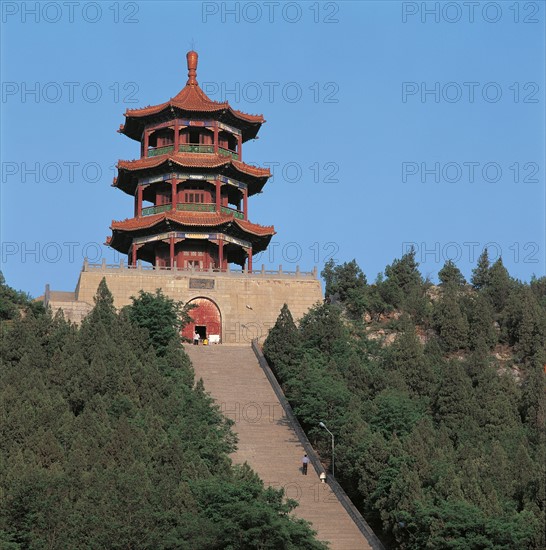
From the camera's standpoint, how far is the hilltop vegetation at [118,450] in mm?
29703

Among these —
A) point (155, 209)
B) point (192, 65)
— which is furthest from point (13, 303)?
point (192, 65)

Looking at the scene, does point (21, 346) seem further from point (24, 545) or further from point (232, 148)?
point (232, 148)

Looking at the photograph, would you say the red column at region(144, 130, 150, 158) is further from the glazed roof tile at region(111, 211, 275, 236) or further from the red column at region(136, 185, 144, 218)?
the glazed roof tile at region(111, 211, 275, 236)

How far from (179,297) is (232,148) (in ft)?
30.7

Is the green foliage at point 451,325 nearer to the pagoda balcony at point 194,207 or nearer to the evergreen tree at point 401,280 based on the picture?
the evergreen tree at point 401,280

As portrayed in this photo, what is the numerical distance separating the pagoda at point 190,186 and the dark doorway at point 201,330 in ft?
8.88

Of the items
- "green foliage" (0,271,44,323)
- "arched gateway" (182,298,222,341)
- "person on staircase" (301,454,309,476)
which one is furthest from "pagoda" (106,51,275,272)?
"person on staircase" (301,454,309,476)

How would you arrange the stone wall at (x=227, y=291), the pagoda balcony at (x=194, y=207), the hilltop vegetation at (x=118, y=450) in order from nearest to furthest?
the hilltop vegetation at (x=118, y=450) < the stone wall at (x=227, y=291) < the pagoda balcony at (x=194, y=207)

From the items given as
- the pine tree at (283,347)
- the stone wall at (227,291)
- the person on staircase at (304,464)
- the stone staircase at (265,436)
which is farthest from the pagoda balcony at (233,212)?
the person on staircase at (304,464)

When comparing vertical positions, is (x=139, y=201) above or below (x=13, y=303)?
above

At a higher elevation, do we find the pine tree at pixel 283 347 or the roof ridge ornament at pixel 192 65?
the roof ridge ornament at pixel 192 65

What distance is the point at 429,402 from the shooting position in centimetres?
4062

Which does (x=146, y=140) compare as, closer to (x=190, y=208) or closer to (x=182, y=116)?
(x=182, y=116)

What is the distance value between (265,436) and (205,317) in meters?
13.2
